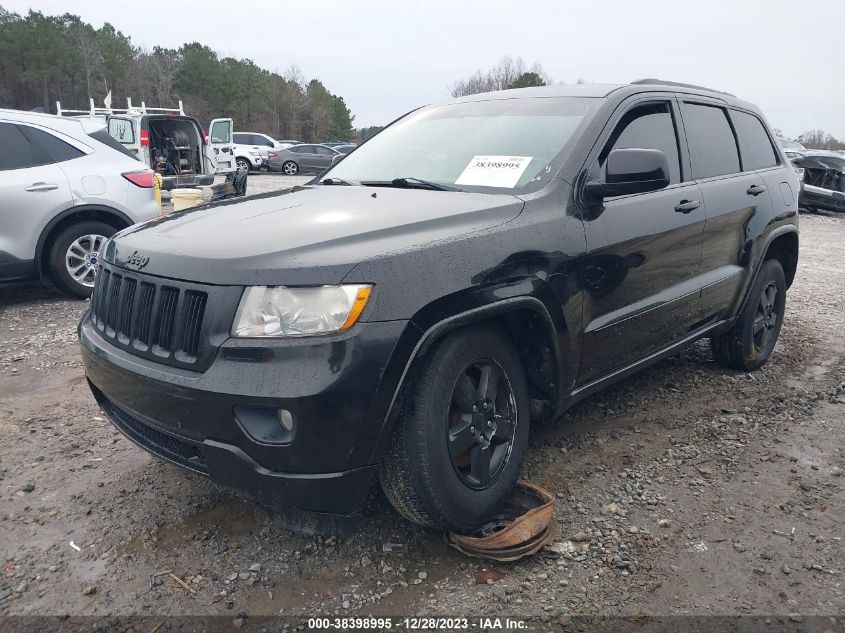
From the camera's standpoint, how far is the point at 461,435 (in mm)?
2451

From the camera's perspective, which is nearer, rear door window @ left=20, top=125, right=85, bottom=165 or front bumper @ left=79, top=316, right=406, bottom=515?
front bumper @ left=79, top=316, right=406, bottom=515

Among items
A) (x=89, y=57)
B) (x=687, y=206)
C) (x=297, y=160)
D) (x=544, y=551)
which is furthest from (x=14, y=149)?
(x=89, y=57)

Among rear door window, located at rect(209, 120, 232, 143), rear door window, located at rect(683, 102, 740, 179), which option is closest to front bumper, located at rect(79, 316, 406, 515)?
rear door window, located at rect(683, 102, 740, 179)

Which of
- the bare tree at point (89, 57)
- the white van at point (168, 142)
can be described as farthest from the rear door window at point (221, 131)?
the bare tree at point (89, 57)

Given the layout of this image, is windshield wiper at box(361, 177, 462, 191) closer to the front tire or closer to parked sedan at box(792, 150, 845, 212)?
the front tire

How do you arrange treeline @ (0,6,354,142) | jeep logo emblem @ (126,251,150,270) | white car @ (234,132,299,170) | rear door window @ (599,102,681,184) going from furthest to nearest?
1. treeline @ (0,6,354,142)
2. white car @ (234,132,299,170)
3. rear door window @ (599,102,681,184)
4. jeep logo emblem @ (126,251,150,270)

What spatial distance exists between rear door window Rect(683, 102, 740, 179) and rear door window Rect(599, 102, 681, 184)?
0.19m

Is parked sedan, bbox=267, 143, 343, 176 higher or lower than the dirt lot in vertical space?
higher

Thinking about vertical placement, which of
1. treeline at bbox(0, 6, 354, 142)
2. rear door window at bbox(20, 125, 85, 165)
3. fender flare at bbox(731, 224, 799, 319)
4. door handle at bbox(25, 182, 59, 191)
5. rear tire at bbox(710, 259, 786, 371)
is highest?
treeline at bbox(0, 6, 354, 142)

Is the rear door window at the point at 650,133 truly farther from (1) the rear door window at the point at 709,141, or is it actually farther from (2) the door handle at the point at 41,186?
(2) the door handle at the point at 41,186

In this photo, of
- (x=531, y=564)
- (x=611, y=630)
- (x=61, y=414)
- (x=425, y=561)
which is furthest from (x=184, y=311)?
(x=61, y=414)

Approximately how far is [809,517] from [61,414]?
385cm

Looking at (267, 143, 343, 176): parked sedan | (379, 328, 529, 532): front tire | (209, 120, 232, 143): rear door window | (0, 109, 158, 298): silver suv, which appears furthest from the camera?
(267, 143, 343, 176): parked sedan

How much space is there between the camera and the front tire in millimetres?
2275
